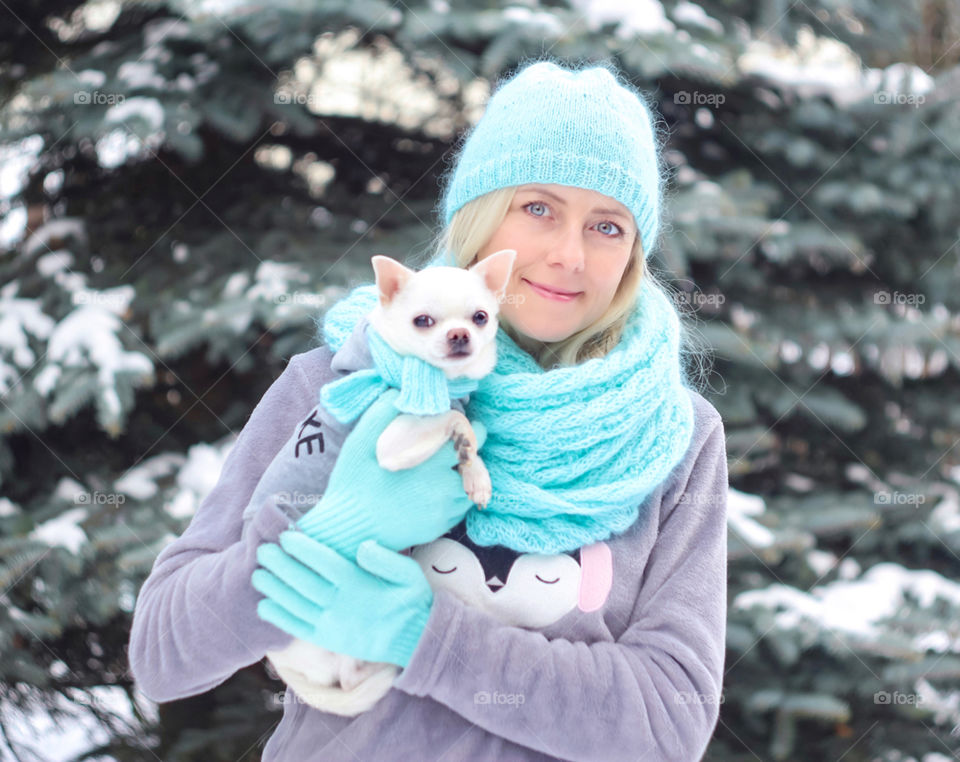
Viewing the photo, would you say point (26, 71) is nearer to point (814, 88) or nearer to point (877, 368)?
point (814, 88)

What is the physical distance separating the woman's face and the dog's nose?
215 millimetres

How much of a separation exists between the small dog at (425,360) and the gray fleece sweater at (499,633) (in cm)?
5

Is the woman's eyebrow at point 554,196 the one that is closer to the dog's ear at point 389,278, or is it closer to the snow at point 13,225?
the dog's ear at point 389,278

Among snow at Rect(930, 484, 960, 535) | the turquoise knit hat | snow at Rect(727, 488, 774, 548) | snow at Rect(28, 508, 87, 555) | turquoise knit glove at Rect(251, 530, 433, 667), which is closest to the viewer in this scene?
turquoise knit glove at Rect(251, 530, 433, 667)

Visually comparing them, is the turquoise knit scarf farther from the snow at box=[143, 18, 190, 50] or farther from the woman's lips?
the snow at box=[143, 18, 190, 50]

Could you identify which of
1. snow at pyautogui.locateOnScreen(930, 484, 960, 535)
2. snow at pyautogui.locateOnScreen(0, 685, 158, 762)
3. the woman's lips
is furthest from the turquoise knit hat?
snow at pyautogui.locateOnScreen(0, 685, 158, 762)

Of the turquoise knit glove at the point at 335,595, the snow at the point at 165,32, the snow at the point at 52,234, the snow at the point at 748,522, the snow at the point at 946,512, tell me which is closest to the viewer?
the turquoise knit glove at the point at 335,595

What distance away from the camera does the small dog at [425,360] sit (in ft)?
3.68

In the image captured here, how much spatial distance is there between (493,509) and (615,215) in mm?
494

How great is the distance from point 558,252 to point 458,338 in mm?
260

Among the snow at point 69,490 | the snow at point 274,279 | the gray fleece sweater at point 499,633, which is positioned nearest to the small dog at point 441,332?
the gray fleece sweater at point 499,633

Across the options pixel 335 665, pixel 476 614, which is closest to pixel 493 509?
pixel 476 614

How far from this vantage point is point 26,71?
9.30ft

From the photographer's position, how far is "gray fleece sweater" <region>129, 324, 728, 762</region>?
3.65 ft
